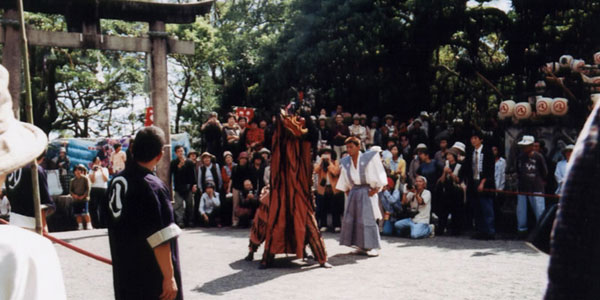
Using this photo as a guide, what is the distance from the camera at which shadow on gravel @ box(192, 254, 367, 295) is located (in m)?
6.51

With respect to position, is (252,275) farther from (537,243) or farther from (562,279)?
(562,279)

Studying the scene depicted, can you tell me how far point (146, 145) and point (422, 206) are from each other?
7.62 m

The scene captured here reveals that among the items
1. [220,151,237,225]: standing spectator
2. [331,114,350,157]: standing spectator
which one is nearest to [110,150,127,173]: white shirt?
[220,151,237,225]: standing spectator

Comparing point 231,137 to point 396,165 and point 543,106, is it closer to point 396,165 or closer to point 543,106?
point 396,165

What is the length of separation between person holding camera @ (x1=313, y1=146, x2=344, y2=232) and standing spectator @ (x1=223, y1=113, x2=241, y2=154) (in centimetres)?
257

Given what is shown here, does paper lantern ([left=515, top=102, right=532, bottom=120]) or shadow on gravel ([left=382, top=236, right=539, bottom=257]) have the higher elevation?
paper lantern ([left=515, top=102, right=532, bottom=120])

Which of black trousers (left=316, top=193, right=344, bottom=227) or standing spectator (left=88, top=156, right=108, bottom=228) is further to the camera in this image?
standing spectator (left=88, top=156, right=108, bottom=228)

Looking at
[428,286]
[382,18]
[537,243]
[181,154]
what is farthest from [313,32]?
[537,243]

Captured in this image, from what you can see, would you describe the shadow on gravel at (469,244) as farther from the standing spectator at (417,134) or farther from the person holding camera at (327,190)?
the standing spectator at (417,134)

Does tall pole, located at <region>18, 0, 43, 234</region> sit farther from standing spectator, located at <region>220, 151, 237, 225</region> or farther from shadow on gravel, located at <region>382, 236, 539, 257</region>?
standing spectator, located at <region>220, 151, 237, 225</region>

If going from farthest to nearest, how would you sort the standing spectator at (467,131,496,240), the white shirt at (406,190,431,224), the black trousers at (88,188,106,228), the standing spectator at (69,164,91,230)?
the black trousers at (88,188,106,228) → the standing spectator at (69,164,91,230) → the white shirt at (406,190,431,224) → the standing spectator at (467,131,496,240)

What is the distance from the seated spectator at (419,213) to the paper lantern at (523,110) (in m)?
2.42

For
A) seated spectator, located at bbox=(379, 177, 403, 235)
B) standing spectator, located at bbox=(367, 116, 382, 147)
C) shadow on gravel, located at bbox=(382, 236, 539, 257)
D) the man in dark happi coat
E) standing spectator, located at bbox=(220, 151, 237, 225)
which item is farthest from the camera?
standing spectator, located at bbox=(367, 116, 382, 147)

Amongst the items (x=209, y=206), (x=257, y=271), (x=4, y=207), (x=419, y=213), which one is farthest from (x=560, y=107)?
(x=4, y=207)
